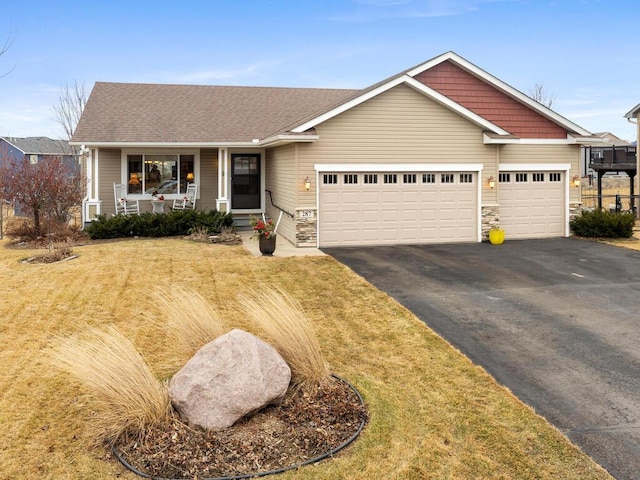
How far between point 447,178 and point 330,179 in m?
3.61

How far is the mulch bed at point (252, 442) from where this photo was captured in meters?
4.44

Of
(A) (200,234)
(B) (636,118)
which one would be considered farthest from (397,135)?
(B) (636,118)

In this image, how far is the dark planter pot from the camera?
14062 mm

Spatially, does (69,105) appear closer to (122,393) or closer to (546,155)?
(546,155)

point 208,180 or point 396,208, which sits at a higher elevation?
point 208,180

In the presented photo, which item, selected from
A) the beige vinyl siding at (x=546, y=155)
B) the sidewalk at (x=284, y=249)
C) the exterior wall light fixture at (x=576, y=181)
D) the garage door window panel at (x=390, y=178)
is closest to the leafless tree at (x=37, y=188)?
the sidewalk at (x=284, y=249)

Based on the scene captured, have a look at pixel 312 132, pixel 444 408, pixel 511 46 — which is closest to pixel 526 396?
pixel 444 408

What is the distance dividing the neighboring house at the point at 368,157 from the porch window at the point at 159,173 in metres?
0.04

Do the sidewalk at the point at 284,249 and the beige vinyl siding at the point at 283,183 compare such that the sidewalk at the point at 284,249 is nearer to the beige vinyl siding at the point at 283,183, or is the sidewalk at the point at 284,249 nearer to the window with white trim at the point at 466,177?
the beige vinyl siding at the point at 283,183

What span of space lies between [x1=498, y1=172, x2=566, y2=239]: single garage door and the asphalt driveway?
199cm

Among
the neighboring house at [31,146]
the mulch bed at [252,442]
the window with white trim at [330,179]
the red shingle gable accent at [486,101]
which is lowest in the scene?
the mulch bed at [252,442]

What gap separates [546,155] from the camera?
59.0 ft

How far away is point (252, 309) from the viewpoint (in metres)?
6.63

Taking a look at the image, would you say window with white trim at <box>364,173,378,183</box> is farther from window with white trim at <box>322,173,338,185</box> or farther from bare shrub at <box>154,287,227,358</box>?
bare shrub at <box>154,287,227,358</box>
